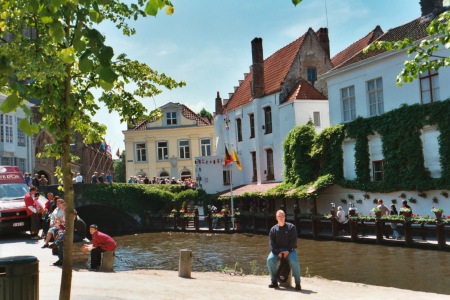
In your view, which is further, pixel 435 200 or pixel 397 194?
pixel 397 194

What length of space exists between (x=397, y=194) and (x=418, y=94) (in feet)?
16.6

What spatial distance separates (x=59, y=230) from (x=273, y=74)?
26.9 meters

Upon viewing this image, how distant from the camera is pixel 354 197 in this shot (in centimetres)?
2792

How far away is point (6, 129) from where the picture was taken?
125 feet

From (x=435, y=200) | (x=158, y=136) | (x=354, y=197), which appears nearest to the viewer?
(x=435, y=200)

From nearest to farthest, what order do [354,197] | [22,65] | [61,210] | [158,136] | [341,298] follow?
1. [22,65]
2. [341,298]
3. [61,210]
4. [354,197]
5. [158,136]

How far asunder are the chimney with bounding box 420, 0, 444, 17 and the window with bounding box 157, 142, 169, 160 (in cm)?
3255

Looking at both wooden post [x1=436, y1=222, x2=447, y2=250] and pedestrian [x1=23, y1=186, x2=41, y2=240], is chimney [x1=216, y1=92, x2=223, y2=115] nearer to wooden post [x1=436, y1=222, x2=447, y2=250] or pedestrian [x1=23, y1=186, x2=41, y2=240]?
pedestrian [x1=23, y1=186, x2=41, y2=240]

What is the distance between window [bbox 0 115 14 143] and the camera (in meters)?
37.8

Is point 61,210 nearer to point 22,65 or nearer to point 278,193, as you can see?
point 22,65

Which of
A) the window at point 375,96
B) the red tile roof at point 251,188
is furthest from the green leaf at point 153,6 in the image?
the red tile roof at point 251,188

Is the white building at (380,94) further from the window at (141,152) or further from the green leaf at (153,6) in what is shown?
the window at (141,152)

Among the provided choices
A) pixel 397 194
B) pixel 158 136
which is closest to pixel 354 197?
pixel 397 194

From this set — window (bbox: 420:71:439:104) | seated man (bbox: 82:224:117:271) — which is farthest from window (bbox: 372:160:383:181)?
seated man (bbox: 82:224:117:271)
